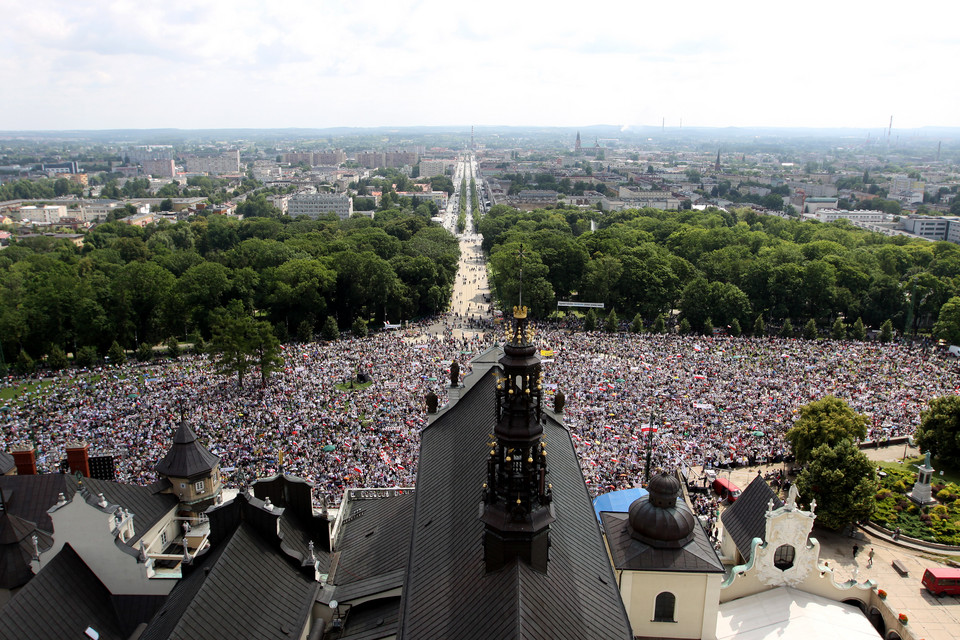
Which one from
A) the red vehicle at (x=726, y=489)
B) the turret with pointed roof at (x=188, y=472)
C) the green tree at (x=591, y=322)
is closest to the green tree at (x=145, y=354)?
the turret with pointed roof at (x=188, y=472)

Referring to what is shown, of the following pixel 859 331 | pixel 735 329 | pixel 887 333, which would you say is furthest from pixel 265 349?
pixel 887 333

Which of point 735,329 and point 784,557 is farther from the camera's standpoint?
point 735,329

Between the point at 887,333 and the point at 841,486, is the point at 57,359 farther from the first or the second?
the point at 887,333

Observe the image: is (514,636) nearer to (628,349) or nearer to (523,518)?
(523,518)

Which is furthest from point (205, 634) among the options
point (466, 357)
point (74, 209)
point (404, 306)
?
point (74, 209)

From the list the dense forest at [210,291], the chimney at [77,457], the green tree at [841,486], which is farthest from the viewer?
the dense forest at [210,291]

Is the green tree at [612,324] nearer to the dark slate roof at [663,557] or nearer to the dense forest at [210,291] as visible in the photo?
the dense forest at [210,291]
